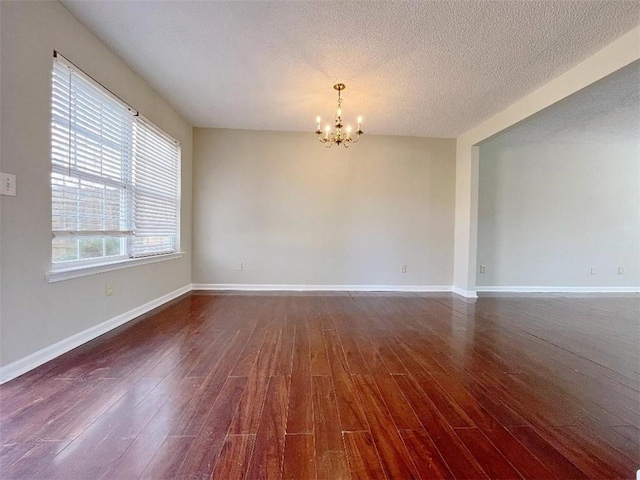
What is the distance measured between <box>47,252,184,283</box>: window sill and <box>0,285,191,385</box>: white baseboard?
0.46m

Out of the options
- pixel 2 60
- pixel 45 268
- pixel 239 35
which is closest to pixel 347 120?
pixel 239 35

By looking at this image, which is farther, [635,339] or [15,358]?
[635,339]

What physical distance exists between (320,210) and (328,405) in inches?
130

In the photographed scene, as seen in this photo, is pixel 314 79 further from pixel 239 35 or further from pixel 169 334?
pixel 169 334

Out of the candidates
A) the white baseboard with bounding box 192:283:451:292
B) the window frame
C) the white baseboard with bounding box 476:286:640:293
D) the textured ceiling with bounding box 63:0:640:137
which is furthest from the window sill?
the white baseboard with bounding box 476:286:640:293

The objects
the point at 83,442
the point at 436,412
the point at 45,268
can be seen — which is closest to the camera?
the point at 83,442

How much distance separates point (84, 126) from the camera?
2.20 meters

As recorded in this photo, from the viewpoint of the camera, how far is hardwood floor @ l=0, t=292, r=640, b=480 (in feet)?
3.50

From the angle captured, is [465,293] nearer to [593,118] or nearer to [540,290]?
[540,290]

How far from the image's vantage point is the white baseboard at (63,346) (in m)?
1.64

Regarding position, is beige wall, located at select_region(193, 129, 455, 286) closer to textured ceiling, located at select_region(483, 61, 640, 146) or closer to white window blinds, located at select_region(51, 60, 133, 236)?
textured ceiling, located at select_region(483, 61, 640, 146)

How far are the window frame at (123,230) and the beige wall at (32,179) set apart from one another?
0.06 m

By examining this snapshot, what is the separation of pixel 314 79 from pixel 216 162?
2206 mm

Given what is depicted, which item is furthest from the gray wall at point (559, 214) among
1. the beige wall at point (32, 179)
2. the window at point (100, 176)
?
the beige wall at point (32, 179)
